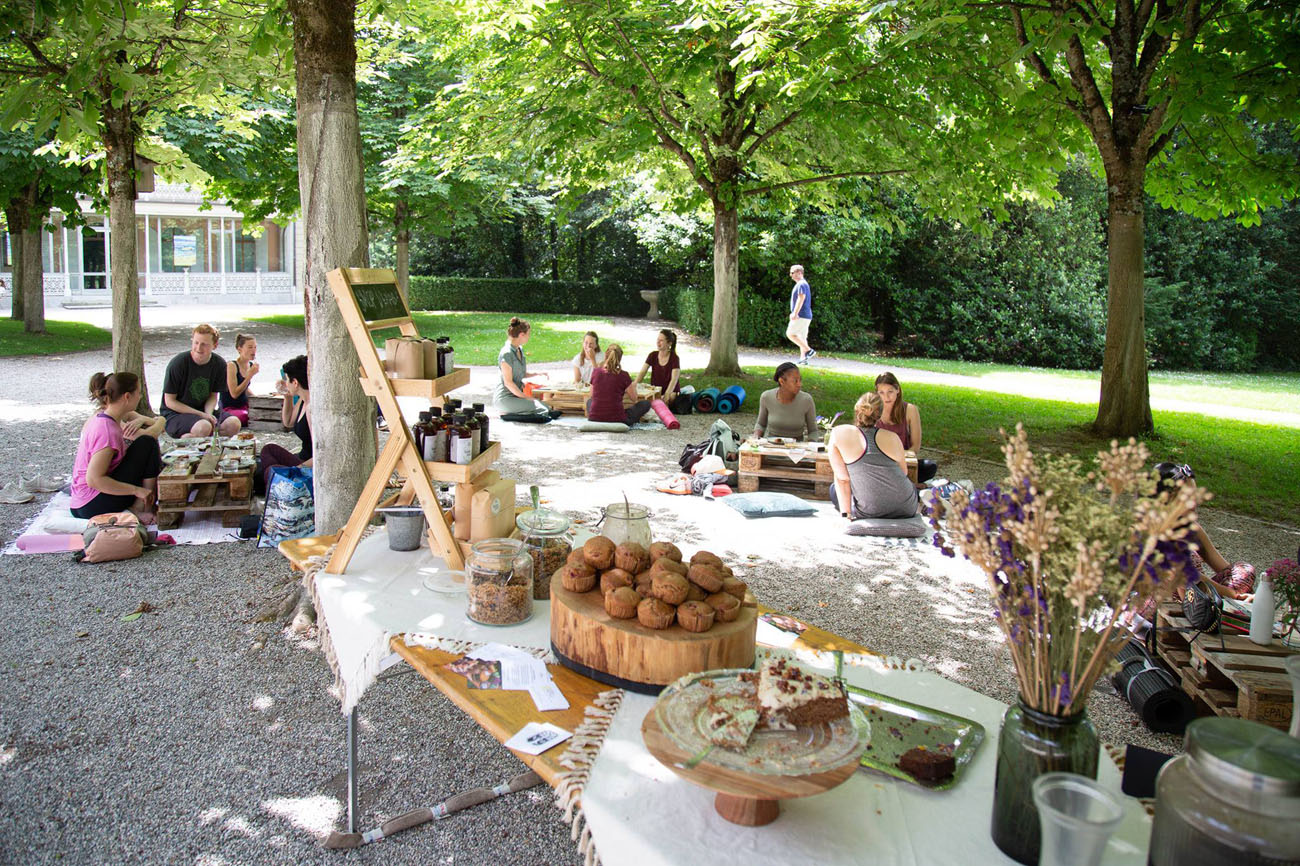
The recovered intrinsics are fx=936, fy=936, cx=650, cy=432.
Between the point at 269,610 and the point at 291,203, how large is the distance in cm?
1872

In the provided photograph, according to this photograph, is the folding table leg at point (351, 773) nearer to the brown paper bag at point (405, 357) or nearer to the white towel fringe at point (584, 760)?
the white towel fringe at point (584, 760)

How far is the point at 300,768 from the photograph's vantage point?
13.3 ft

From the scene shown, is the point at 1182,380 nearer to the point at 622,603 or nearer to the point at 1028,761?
the point at 622,603

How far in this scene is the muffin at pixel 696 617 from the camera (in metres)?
2.87

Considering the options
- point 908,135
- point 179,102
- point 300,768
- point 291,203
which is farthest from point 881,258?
point 300,768

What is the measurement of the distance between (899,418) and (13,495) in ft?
25.4

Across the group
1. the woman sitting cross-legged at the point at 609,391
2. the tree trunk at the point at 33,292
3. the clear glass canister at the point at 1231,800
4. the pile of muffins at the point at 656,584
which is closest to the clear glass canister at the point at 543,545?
the pile of muffins at the point at 656,584

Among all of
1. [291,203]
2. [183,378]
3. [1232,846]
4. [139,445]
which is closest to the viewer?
[1232,846]

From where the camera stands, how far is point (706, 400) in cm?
1385

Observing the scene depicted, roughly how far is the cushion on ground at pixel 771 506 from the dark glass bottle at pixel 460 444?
445cm

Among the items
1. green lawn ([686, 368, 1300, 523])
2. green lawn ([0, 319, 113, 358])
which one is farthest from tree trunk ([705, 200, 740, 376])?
green lawn ([0, 319, 113, 358])

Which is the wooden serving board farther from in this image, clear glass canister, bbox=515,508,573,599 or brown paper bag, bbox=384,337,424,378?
brown paper bag, bbox=384,337,424,378

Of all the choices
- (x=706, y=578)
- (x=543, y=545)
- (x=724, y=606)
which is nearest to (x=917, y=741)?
(x=724, y=606)

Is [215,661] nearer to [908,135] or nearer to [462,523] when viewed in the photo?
[462,523]
